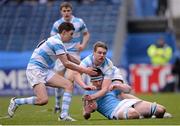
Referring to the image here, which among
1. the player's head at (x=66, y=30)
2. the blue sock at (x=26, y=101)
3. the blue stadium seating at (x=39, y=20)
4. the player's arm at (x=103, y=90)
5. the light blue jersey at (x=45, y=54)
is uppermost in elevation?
the blue stadium seating at (x=39, y=20)

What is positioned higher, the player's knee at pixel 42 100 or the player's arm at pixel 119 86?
the player's arm at pixel 119 86

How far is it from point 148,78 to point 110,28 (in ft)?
15.5

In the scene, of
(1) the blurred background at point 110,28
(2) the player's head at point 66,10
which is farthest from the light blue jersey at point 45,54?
(1) the blurred background at point 110,28

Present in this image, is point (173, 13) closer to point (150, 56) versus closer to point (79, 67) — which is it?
point (150, 56)

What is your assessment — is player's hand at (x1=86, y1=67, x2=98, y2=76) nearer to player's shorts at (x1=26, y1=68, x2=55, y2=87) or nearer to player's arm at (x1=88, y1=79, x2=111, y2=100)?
player's arm at (x1=88, y1=79, x2=111, y2=100)

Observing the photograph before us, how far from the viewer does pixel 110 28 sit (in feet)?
104

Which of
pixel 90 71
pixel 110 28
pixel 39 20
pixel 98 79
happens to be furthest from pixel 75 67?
pixel 39 20

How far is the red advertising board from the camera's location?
27406 millimetres

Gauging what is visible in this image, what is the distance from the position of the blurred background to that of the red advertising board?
4 centimetres

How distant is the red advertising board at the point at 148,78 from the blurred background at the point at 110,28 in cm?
4

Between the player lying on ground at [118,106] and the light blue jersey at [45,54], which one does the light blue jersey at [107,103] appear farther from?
the light blue jersey at [45,54]

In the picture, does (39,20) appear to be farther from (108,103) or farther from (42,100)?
(108,103)

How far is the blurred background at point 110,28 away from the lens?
29.0 m

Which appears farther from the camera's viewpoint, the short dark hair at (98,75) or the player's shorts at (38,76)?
the player's shorts at (38,76)
